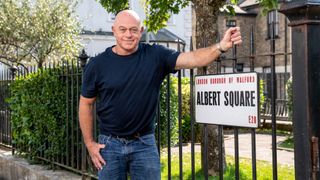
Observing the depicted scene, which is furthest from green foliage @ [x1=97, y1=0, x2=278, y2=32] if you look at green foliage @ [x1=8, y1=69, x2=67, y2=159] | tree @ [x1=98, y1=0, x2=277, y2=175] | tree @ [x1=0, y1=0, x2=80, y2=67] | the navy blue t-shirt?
tree @ [x1=0, y1=0, x2=80, y2=67]

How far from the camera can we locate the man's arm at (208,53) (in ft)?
11.0

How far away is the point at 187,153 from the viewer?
9.41 metres

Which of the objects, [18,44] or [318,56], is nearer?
[318,56]

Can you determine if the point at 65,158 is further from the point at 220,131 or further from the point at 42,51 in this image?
the point at 42,51

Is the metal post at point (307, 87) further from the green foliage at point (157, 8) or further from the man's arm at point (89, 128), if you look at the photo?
the green foliage at point (157, 8)

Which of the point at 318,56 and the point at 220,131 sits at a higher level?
the point at 318,56

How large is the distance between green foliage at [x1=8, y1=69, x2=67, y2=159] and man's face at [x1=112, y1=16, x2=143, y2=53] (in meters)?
3.40

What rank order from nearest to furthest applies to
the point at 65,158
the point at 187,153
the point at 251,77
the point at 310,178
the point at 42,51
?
1. the point at 310,178
2. the point at 251,77
3. the point at 65,158
4. the point at 187,153
5. the point at 42,51

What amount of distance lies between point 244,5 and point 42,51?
Result: 77.3ft

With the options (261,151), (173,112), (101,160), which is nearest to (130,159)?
(101,160)

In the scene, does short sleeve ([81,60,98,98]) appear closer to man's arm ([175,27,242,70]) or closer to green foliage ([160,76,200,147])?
man's arm ([175,27,242,70])

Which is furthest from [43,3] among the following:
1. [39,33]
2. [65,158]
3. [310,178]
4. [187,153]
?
[310,178]

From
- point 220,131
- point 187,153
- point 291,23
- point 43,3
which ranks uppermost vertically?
point 43,3

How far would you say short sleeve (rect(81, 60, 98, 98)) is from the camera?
12.3 feet
